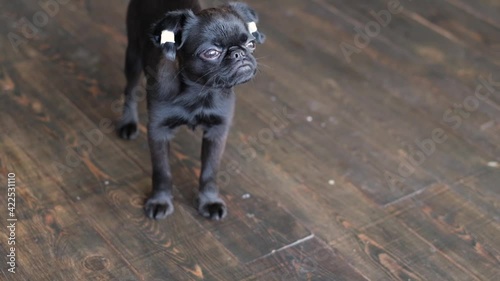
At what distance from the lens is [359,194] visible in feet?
8.82

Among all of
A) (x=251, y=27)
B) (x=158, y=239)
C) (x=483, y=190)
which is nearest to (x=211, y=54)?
(x=251, y=27)

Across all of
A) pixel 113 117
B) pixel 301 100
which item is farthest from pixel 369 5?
pixel 113 117

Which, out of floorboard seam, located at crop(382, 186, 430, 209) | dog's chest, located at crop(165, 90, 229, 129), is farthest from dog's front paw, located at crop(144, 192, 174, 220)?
floorboard seam, located at crop(382, 186, 430, 209)

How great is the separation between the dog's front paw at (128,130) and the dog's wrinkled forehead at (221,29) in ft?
2.79

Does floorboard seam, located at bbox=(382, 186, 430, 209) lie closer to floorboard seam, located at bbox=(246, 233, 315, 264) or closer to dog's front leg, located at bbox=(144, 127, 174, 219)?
floorboard seam, located at bbox=(246, 233, 315, 264)

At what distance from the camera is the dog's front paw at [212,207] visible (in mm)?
2512

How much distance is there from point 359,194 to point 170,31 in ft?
3.21

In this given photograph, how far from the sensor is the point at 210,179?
8.27ft

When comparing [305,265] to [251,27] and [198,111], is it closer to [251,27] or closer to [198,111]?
[198,111]

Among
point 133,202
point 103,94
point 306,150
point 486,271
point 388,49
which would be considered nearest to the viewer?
point 486,271

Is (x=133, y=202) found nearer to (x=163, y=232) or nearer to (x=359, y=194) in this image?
(x=163, y=232)

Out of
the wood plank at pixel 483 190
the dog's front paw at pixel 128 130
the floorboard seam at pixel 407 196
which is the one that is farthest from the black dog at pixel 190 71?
the wood plank at pixel 483 190

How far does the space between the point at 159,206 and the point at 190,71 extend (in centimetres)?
54

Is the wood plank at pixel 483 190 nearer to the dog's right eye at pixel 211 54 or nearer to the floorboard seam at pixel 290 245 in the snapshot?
the floorboard seam at pixel 290 245
